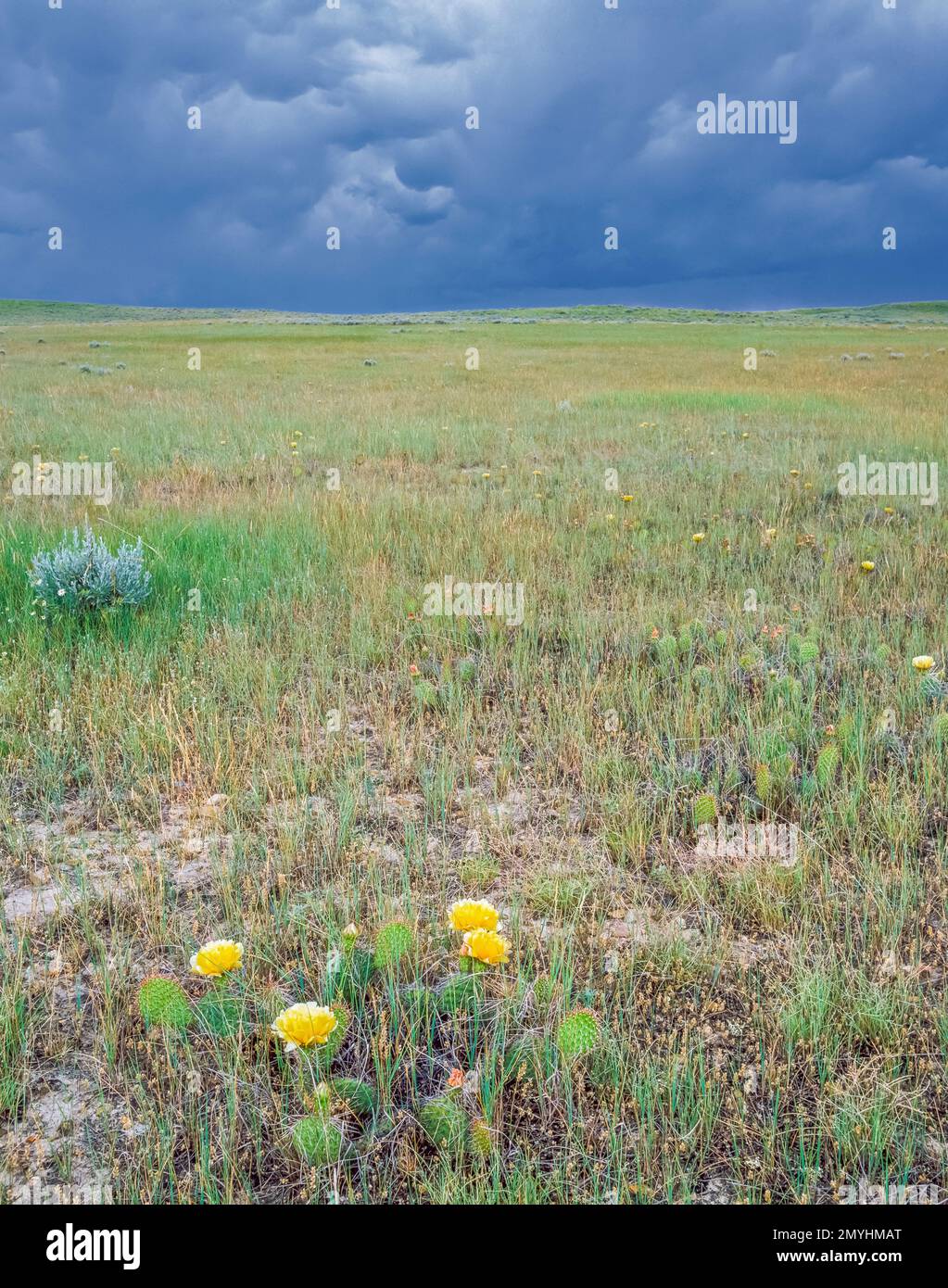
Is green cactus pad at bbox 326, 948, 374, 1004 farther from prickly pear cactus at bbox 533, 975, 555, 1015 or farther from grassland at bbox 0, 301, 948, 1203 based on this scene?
prickly pear cactus at bbox 533, 975, 555, 1015

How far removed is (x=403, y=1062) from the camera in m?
1.90

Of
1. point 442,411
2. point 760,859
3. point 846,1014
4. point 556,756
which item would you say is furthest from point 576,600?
point 442,411

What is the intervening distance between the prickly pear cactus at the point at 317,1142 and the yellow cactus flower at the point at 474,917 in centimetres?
58

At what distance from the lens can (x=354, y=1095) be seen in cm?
177

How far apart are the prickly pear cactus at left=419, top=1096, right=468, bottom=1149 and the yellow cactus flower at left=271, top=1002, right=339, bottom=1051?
0.90 feet

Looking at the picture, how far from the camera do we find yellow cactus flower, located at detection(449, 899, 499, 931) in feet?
6.84

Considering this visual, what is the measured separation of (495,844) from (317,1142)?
1.29 m

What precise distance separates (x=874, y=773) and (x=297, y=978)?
237 centimetres

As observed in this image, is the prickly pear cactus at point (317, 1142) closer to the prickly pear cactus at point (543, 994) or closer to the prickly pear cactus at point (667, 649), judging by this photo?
the prickly pear cactus at point (543, 994)
